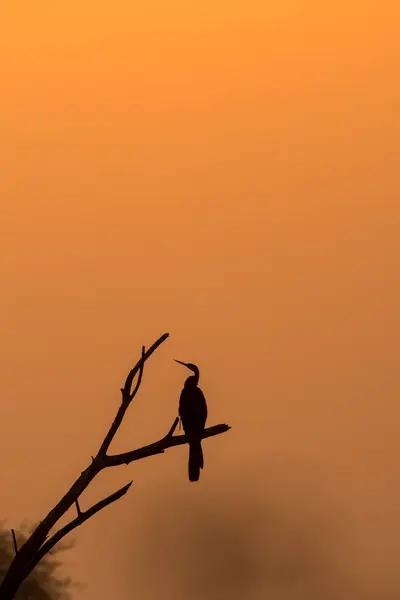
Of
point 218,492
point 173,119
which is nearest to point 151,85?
point 173,119

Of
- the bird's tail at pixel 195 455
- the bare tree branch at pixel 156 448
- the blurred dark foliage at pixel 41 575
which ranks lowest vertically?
the blurred dark foliage at pixel 41 575

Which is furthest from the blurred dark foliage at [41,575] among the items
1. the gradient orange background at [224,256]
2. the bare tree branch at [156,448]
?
the bare tree branch at [156,448]

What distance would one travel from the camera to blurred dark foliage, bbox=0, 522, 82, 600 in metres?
4.07

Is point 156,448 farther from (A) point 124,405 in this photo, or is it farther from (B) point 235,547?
(B) point 235,547

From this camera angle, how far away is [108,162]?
453cm

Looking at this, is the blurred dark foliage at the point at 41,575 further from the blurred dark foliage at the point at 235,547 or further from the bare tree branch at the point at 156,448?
the bare tree branch at the point at 156,448

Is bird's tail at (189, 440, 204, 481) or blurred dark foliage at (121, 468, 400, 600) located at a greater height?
bird's tail at (189, 440, 204, 481)

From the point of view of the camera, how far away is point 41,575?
4125mm

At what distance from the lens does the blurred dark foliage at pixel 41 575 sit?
4.07 meters

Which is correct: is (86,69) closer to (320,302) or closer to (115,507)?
(320,302)

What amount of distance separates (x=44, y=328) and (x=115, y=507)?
850 millimetres

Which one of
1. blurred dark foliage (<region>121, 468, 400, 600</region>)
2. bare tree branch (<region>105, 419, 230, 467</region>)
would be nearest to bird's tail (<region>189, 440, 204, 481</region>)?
bare tree branch (<region>105, 419, 230, 467</region>)

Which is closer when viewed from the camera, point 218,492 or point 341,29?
point 218,492

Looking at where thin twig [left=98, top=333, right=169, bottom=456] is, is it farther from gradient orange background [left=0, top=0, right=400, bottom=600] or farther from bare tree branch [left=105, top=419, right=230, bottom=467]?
gradient orange background [left=0, top=0, right=400, bottom=600]
